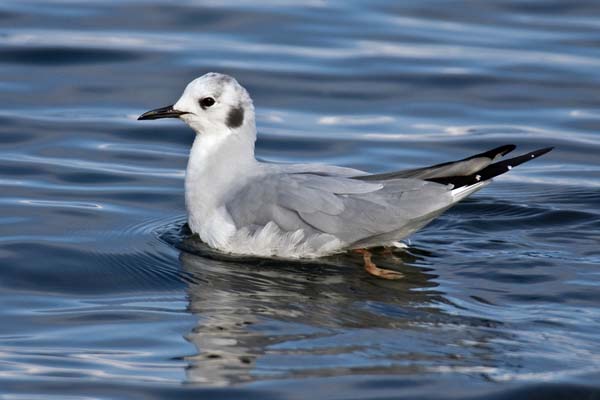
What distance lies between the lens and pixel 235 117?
9078 mm

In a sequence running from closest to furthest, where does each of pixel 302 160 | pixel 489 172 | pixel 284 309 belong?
pixel 284 309
pixel 489 172
pixel 302 160

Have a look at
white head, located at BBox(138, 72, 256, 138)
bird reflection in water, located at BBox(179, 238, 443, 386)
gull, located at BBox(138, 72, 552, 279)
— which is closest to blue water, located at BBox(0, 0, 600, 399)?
bird reflection in water, located at BBox(179, 238, 443, 386)

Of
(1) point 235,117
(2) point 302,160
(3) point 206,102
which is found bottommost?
(2) point 302,160

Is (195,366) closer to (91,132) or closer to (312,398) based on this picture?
(312,398)

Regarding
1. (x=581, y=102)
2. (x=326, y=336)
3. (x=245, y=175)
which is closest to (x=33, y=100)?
(x=245, y=175)

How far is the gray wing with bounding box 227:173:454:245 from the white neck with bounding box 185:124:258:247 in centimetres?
40

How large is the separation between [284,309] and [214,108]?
219cm

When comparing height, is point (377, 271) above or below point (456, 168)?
below

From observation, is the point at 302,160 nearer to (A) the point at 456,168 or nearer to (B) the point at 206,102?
(B) the point at 206,102

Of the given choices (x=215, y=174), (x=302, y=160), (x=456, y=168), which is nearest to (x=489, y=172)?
(x=456, y=168)

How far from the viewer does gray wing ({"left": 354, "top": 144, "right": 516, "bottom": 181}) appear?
803 centimetres

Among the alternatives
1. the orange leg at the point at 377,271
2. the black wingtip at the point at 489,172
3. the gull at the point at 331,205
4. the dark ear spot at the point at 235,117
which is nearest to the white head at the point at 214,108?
the dark ear spot at the point at 235,117

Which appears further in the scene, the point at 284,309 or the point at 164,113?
the point at 164,113

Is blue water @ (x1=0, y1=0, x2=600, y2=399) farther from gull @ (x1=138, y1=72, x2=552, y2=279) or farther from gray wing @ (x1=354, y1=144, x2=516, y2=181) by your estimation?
gray wing @ (x1=354, y1=144, x2=516, y2=181)
